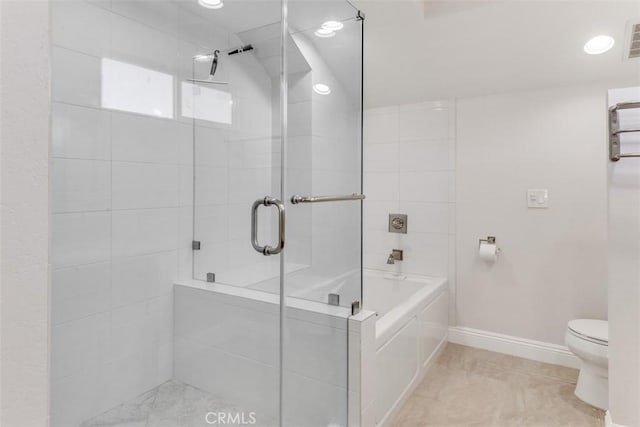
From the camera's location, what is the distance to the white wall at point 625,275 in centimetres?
179

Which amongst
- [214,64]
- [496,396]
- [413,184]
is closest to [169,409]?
[214,64]

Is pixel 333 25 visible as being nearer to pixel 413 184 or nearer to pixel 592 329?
pixel 413 184

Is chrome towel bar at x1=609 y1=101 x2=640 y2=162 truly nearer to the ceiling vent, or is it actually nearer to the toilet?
the ceiling vent

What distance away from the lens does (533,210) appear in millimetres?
2740

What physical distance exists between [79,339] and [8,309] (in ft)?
2.35

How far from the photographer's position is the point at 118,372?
50.1 inches

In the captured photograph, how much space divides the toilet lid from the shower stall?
57.3 inches

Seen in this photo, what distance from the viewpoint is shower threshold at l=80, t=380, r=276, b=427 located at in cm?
122

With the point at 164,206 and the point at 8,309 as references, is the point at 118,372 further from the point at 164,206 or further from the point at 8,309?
the point at 8,309

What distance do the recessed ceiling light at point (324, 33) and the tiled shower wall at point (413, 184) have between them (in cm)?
153

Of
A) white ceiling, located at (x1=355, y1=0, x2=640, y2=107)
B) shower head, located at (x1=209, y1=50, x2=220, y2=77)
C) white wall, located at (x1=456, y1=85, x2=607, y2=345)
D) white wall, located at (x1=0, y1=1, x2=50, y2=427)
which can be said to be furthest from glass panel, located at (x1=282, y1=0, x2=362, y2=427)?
white wall, located at (x1=456, y1=85, x2=607, y2=345)

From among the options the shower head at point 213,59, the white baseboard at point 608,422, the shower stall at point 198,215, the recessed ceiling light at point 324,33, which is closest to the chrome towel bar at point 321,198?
the shower stall at point 198,215

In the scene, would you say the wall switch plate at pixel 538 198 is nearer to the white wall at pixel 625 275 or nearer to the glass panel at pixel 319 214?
the white wall at pixel 625 275

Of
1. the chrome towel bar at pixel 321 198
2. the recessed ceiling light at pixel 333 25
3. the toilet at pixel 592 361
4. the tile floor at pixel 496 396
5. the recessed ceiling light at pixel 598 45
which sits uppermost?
the recessed ceiling light at pixel 598 45
